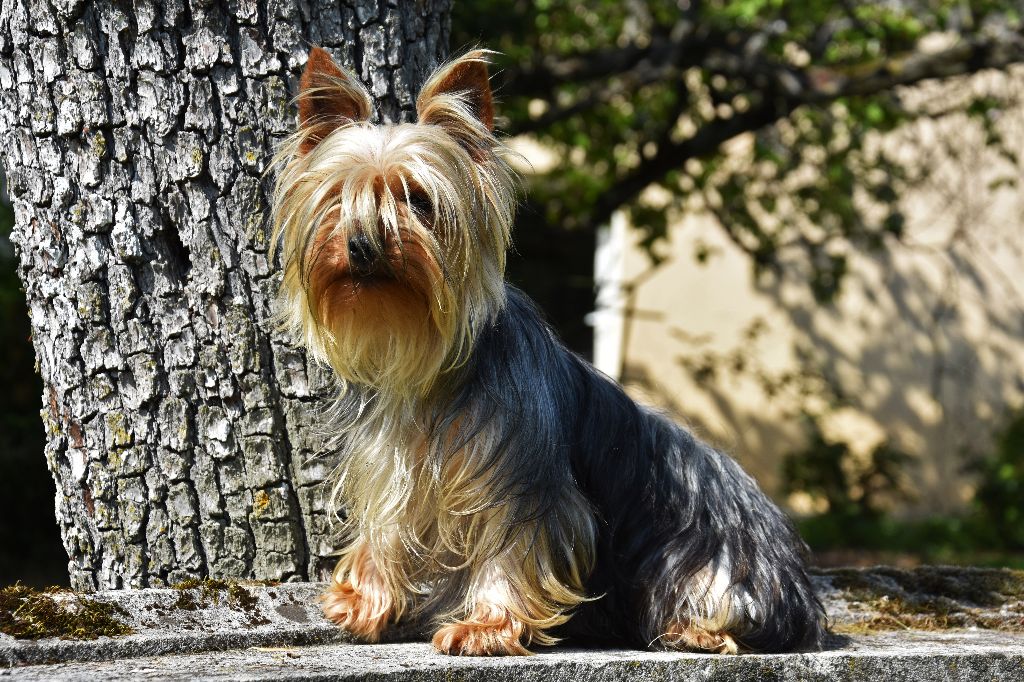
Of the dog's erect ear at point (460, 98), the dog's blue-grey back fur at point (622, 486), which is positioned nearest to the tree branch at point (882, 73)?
the dog's blue-grey back fur at point (622, 486)

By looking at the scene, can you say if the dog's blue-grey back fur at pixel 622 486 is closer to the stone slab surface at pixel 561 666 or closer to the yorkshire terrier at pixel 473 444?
the yorkshire terrier at pixel 473 444

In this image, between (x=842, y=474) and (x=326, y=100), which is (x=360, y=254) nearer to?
(x=326, y=100)

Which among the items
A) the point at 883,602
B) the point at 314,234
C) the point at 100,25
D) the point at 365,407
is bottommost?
the point at 883,602

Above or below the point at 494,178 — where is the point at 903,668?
below

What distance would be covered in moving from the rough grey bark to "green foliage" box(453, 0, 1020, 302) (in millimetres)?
3956

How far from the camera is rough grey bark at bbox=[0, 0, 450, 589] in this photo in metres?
3.99

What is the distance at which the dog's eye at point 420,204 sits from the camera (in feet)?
11.8

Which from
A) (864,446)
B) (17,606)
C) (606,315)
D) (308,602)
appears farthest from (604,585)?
(864,446)

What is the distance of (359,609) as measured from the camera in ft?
13.0

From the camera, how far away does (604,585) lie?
415 centimetres

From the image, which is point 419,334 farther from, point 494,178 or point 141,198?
point 141,198

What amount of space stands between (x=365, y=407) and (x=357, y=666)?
0.99 meters

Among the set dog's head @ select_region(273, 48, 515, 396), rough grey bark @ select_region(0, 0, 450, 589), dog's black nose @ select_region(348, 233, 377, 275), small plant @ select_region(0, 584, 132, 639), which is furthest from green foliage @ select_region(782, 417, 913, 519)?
small plant @ select_region(0, 584, 132, 639)

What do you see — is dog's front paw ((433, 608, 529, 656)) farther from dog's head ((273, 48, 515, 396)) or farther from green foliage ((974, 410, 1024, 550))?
green foliage ((974, 410, 1024, 550))
